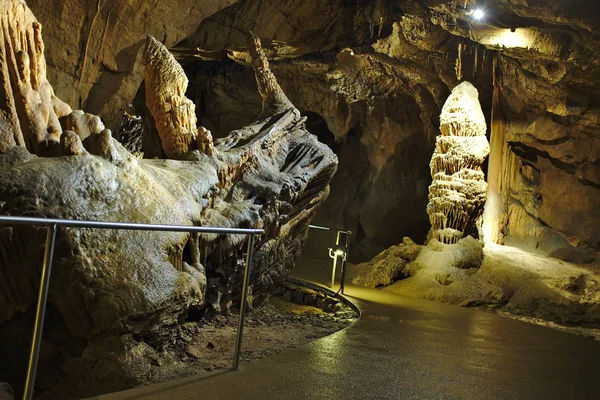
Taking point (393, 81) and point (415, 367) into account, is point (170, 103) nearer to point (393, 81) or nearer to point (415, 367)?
point (415, 367)

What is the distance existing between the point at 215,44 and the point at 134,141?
4271 millimetres

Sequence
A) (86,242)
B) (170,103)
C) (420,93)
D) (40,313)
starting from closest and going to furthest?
(40,313), (86,242), (170,103), (420,93)

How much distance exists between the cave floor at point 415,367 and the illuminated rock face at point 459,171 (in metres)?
3.26

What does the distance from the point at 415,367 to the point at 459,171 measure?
229 inches

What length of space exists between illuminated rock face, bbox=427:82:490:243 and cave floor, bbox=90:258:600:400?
129 inches

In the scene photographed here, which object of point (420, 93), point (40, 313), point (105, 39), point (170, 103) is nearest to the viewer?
point (40, 313)

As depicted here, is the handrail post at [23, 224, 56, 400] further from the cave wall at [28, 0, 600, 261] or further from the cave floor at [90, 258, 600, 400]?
the cave wall at [28, 0, 600, 261]

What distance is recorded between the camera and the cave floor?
2859 millimetres

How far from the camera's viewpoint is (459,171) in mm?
8914

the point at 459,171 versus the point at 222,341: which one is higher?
the point at 459,171

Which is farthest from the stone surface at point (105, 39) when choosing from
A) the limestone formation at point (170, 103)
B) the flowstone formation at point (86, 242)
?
the flowstone formation at point (86, 242)

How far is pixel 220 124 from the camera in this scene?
1395 centimetres

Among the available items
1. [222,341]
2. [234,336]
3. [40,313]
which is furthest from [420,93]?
[40,313]

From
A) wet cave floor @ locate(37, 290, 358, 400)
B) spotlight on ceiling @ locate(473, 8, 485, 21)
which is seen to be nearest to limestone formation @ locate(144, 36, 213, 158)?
wet cave floor @ locate(37, 290, 358, 400)
